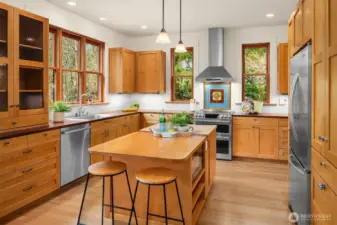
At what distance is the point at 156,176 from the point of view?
88.4 inches

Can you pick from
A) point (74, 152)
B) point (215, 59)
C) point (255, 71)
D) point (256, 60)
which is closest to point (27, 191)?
point (74, 152)

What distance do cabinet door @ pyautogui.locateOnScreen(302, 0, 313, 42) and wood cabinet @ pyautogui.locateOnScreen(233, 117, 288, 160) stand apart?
2.84 meters

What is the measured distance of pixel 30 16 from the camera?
330 centimetres

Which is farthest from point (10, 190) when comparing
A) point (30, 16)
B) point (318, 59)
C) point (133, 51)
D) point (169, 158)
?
point (133, 51)

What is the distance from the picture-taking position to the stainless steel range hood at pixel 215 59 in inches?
224

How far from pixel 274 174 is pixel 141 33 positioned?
14.3 ft

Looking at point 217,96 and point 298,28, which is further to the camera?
point 217,96

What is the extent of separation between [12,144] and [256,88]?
4.88 metres

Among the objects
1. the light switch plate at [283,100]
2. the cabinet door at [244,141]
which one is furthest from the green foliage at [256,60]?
the cabinet door at [244,141]

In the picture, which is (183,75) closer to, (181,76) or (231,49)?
(181,76)

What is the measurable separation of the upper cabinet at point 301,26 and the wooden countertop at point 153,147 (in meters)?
1.45

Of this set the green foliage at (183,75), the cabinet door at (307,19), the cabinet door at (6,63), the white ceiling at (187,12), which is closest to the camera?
the cabinet door at (307,19)

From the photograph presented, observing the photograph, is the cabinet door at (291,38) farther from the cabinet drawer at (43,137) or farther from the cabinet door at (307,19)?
the cabinet drawer at (43,137)

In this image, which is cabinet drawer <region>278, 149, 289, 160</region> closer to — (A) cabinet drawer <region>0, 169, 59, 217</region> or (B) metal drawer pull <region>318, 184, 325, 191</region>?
(B) metal drawer pull <region>318, 184, 325, 191</region>
